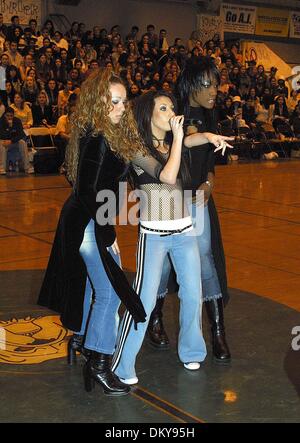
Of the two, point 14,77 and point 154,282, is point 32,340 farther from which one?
point 14,77

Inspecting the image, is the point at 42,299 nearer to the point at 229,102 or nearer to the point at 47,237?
the point at 47,237

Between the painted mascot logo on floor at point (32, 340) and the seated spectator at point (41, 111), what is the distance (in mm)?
9326

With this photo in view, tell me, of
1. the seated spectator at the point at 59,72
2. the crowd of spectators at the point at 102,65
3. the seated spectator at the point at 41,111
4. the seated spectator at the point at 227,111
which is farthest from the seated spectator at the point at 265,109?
the seated spectator at the point at 41,111

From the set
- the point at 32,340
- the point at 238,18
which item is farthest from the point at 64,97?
the point at 238,18

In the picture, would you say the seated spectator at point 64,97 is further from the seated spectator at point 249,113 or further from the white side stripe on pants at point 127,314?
the white side stripe on pants at point 127,314

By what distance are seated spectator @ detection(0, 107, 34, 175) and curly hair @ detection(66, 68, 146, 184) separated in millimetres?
9351

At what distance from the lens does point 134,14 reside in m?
21.5

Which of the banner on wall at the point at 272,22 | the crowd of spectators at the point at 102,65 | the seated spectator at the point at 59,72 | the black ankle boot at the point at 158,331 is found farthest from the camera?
the banner on wall at the point at 272,22

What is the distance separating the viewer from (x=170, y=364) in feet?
13.3

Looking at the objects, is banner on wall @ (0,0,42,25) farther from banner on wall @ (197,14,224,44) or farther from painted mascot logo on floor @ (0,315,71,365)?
painted mascot logo on floor @ (0,315,71,365)

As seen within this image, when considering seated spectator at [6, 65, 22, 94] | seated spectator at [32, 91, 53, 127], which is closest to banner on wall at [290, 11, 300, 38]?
seated spectator at [6, 65, 22, 94]

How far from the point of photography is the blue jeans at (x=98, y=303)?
138 inches

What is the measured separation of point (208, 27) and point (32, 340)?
20.1m

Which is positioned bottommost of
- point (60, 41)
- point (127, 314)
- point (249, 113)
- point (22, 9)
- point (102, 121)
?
point (127, 314)
